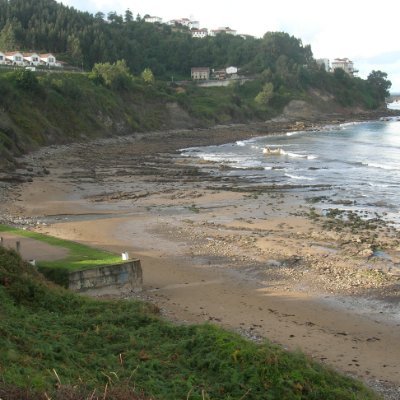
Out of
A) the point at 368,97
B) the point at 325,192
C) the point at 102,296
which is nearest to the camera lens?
the point at 102,296

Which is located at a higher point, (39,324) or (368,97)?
(368,97)

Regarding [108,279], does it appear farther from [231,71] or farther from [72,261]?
[231,71]

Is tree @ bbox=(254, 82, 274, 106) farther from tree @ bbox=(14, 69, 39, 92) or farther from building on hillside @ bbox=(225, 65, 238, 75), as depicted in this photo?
tree @ bbox=(14, 69, 39, 92)

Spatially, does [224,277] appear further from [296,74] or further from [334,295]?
[296,74]

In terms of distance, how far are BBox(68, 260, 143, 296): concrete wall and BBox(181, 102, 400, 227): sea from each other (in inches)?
655

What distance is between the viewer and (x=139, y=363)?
968cm

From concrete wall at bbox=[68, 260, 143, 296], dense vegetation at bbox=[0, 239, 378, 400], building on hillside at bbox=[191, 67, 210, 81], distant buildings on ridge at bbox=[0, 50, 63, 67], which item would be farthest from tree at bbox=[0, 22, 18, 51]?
dense vegetation at bbox=[0, 239, 378, 400]

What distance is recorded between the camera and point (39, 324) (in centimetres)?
1110

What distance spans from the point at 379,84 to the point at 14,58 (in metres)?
114

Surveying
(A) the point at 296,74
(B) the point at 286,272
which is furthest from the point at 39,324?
(A) the point at 296,74

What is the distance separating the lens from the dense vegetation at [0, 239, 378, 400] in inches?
312

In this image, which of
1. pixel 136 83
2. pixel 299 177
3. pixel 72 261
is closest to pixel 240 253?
pixel 72 261

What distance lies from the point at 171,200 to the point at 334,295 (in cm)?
1803

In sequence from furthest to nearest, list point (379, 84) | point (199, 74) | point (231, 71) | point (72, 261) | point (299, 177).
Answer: point (379, 84), point (231, 71), point (199, 74), point (299, 177), point (72, 261)
